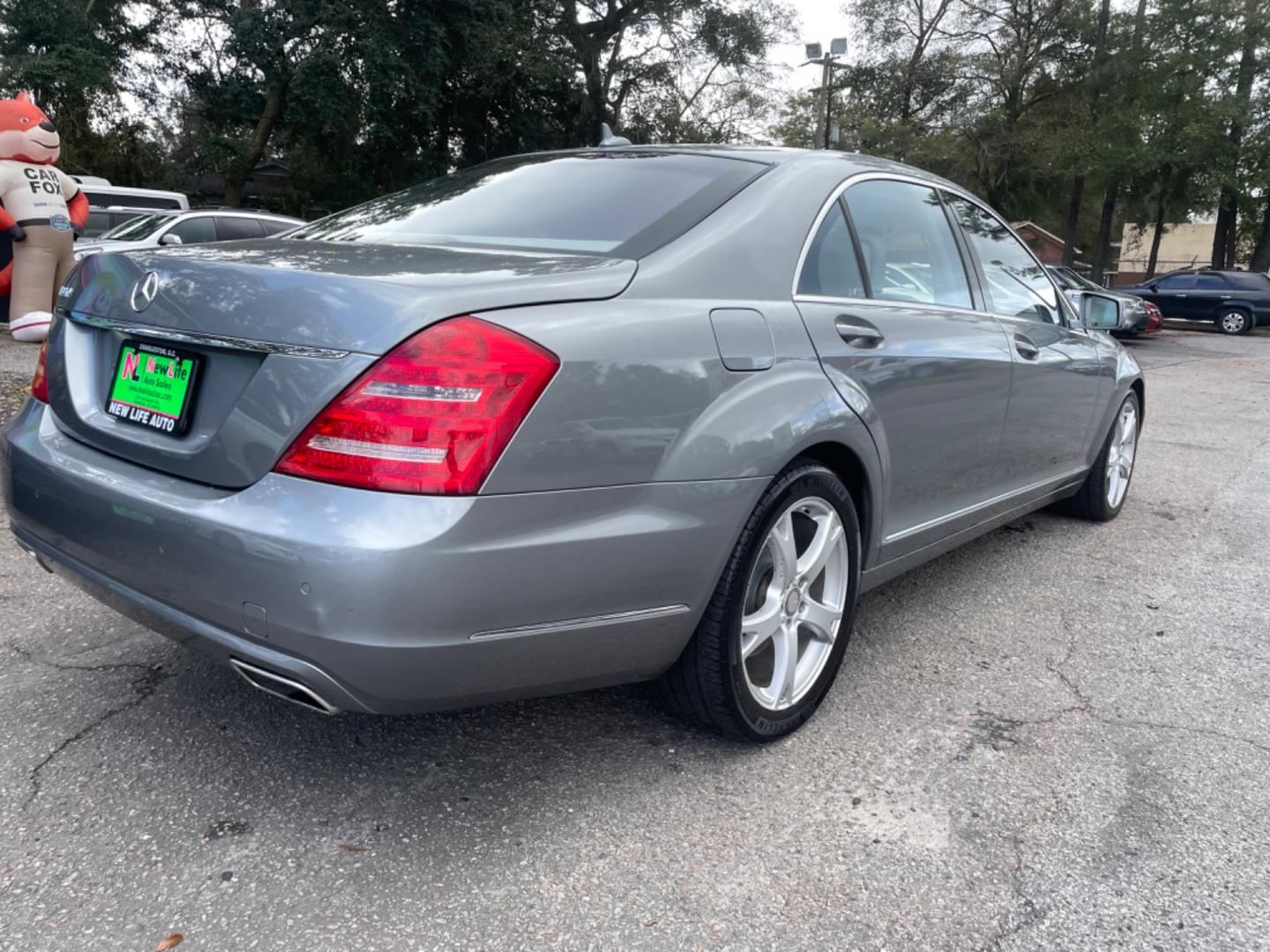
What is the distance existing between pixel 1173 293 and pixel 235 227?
21802mm

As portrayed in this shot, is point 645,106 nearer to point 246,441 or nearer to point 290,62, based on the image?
point 290,62

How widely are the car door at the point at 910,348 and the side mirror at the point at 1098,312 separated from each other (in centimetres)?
128

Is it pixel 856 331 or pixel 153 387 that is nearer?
pixel 153 387

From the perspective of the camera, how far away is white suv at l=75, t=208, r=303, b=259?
39.4ft

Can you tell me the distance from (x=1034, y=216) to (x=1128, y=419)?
119 feet

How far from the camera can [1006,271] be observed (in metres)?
3.93

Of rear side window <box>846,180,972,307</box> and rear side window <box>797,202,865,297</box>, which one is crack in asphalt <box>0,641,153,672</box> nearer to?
rear side window <box>797,202,865,297</box>

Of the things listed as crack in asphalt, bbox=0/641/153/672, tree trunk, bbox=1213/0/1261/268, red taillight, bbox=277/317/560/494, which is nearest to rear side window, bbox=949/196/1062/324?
red taillight, bbox=277/317/560/494

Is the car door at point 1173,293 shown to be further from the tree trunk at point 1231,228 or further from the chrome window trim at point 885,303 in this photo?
the chrome window trim at point 885,303

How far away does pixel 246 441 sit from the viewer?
1946mm

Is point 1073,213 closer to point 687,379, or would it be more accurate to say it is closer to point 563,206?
point 563,206

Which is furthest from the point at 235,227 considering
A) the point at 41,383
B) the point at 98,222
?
the point at 41,383

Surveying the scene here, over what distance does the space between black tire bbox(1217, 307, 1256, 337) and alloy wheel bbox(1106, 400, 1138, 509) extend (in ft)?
72.3

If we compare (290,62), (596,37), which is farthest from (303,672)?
(596,37)
